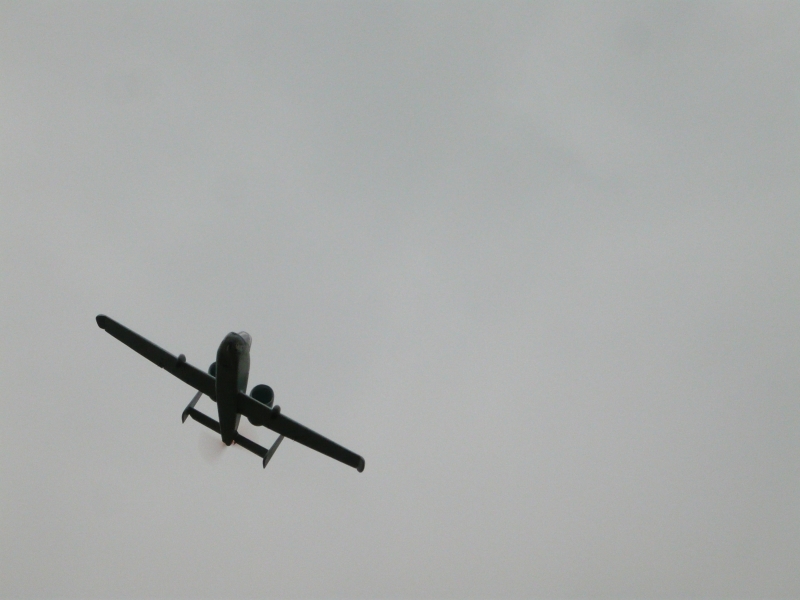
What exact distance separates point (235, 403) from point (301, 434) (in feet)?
14.2

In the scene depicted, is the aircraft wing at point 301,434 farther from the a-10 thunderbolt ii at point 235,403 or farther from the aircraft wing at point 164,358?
the aircraft wing at point 164,358

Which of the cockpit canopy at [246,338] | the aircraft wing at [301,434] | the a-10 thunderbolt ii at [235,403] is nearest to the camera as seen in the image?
the cockpit canopy at [246,338]

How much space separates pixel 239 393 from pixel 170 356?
4.93 m

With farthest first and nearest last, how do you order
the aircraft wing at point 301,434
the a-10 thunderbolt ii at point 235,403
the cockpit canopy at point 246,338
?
the aircraft wing at point 301,434, the a-10 thunderbolt ii at point 235,403, the cockpit canopy at point 246,338

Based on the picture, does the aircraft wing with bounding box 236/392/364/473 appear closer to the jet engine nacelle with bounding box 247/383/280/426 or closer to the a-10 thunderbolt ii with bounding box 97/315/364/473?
the a-10 thunderbolt ii with bounding box 97/315/364/473

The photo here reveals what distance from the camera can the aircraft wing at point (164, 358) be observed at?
33344 millimetres

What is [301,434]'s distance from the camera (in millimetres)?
33969

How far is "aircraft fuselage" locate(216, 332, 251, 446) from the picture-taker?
98.1 feet

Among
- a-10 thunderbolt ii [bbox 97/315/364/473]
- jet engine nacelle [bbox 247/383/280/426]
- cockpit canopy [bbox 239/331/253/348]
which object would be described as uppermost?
cockpit canopy [bbox 239/331/253/348]

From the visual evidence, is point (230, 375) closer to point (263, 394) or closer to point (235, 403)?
point (235, 403)

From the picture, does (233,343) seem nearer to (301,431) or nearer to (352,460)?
(301,431)

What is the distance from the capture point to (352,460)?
33.9 meters

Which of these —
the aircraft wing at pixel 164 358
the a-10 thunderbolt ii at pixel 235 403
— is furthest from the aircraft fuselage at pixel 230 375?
the aircraft wing at pixel 164 358

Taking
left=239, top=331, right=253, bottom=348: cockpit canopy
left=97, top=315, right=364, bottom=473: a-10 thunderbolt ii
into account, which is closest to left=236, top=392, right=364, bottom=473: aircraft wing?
left=97, top=315, right=364, bottom=473: a-10 thunderbolt ii
